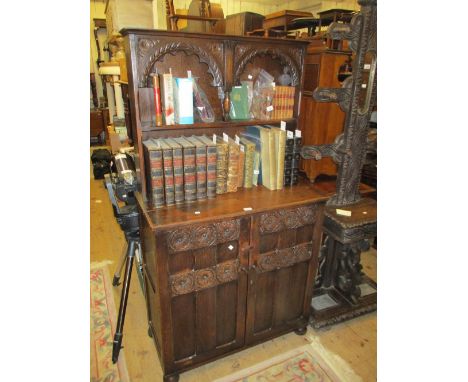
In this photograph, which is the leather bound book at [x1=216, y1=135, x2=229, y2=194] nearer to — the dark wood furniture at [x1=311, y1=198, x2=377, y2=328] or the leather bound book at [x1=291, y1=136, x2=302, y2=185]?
the leather bound book at [x1=291, y1=136, x2=302, y2=185]

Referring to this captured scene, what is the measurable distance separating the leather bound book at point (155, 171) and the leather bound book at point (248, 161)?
50cm

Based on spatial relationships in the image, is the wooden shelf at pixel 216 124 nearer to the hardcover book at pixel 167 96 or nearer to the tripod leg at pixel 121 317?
the hardcover book at pixel 167 96

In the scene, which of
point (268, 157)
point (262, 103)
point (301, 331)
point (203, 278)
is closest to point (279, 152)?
point (268, 157)

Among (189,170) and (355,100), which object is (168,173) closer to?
(189,170)

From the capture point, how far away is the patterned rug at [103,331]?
5.57 ft

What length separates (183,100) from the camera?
151cm

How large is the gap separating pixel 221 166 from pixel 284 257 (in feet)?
1.98

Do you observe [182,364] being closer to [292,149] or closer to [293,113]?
[292,149]

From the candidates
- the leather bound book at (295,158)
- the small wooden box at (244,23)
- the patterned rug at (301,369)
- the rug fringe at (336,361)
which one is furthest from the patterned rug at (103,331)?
the small wooden box at (244,23)

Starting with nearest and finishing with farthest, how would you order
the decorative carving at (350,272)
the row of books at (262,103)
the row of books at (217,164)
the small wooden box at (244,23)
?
1. the row of books at (217,164)
2. the row of books at (262,103)
3. the decorative carving at (350,272)
4. the small wooden box at (244,23)

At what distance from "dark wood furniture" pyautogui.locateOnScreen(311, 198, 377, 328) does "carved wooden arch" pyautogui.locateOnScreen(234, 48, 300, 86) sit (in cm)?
84

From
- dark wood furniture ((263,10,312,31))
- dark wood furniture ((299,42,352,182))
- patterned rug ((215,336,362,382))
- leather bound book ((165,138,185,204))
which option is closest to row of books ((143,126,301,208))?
leather bound book ((165,138,185,204))

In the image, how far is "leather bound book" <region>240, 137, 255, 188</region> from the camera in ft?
5.62

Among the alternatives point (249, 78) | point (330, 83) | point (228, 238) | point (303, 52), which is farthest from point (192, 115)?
point (330, 83)
